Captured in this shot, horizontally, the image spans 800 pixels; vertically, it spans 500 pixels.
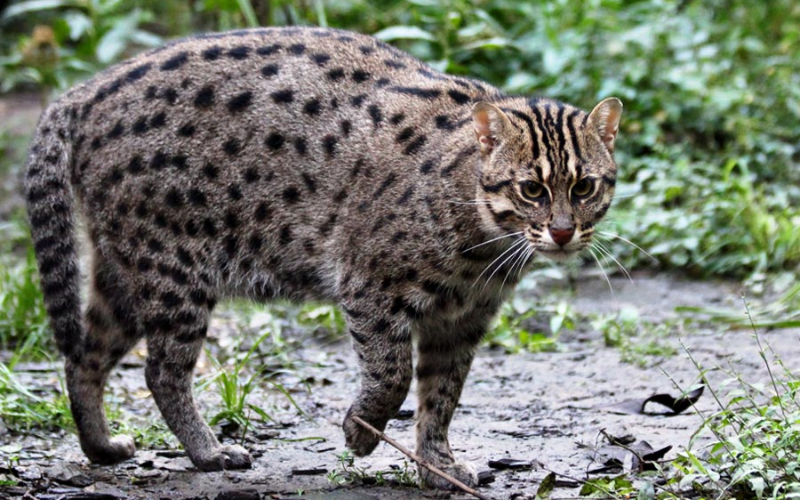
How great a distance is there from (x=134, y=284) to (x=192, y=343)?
425 mm

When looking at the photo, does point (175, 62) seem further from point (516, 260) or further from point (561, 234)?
point (561, 234)

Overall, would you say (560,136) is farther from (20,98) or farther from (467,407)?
(20,98)

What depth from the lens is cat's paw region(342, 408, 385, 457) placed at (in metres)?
5.42

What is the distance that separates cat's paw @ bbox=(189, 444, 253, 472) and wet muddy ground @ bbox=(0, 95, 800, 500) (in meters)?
0.05

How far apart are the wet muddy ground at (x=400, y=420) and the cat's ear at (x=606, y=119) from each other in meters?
1.07

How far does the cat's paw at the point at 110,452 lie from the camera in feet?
19.0

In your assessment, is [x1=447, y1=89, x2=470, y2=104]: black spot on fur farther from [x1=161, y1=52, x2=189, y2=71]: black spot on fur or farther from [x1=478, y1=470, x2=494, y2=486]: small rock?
[x1=478, y1=470, x2=494, y2=486]: small rock

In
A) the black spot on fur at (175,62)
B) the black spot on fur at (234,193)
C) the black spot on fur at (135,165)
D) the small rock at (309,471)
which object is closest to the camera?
the small rock at (309,471)

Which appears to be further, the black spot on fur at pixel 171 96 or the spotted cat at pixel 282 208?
the black spot on fur at pixel 171 96

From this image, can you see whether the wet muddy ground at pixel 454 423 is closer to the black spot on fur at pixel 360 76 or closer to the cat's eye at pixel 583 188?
the cat's eye at pixel 583 188

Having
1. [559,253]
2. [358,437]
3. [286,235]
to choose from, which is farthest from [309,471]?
[559,253]

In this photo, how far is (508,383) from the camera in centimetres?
713

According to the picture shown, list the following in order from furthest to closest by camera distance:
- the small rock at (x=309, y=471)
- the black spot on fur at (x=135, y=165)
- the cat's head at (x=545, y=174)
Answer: the black spot on fur at (x=135, y=165), the small rock at (x=309, y=471), the cat's head at (x=545, y=174)

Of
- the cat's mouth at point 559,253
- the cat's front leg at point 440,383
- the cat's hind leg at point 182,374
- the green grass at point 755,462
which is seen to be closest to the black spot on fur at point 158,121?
the cat's hind leg at point 182,374
